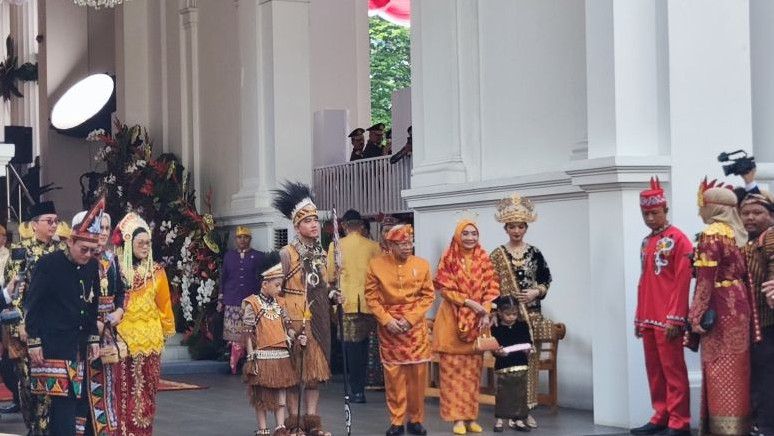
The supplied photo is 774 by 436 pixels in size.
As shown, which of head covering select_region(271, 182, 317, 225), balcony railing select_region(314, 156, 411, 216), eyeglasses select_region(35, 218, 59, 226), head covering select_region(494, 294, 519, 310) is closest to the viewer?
head covering select_region(271, 182, 317, 225)

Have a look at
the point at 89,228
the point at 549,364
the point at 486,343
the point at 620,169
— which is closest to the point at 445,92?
Result: the point at 549,364

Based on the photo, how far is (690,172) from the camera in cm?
1156

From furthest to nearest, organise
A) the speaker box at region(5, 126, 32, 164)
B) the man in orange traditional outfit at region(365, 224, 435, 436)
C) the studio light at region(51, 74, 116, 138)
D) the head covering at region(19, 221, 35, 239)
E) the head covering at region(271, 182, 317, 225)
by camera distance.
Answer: the speaker box at region(5, 126, 32, 164), the studio light at region(51, 74, 116, 138), the head covering at region(19, 221, 35, 239), the man in orange traditional outfit at region(365, 224, 435, 436), the head covering at region(271, 182, 317, 225)

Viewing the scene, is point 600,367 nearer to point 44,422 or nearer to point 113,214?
point 44,422

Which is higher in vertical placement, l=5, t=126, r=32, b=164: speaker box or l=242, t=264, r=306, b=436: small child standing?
l=5, t=126, r=32, b=164: speaker box

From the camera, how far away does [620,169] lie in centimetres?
1145

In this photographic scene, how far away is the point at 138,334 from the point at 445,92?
4798mm

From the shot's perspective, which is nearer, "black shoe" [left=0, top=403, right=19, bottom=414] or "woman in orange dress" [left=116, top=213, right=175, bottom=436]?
"woman in orange dress" [left=116, top=213, right=175, bottom=436]

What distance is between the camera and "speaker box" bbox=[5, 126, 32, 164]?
2489 cm

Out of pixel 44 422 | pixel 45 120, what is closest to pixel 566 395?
pixel 44 422

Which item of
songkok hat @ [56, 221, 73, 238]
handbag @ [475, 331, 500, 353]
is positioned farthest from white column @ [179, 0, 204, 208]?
handbag @ [475, 331, 500, 353]

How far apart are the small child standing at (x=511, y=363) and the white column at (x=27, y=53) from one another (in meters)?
20.1

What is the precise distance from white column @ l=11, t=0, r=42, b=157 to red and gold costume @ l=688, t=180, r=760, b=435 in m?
21.9

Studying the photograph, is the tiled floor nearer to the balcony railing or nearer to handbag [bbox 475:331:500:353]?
handbag [bbox 475:331:500:353]
